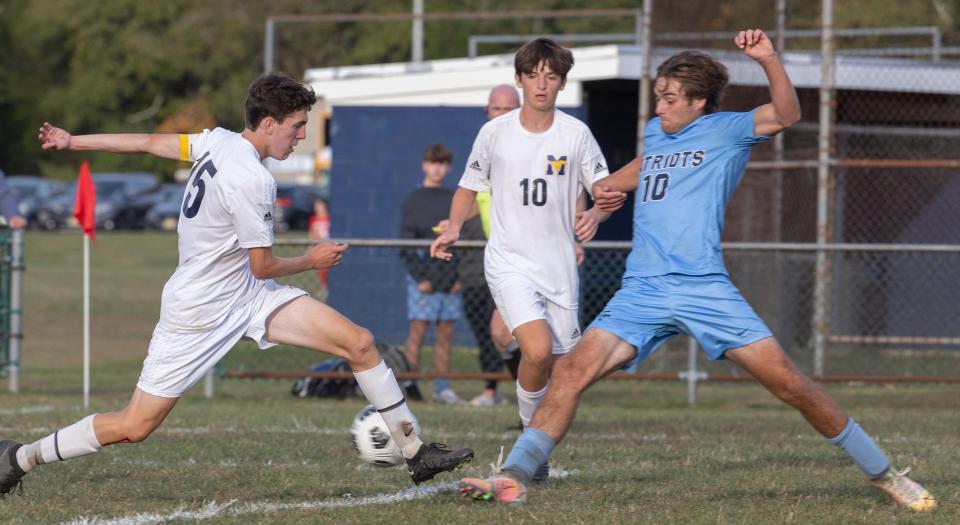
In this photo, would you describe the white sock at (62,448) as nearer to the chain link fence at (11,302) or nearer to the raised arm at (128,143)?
the raised arm at (128,143)

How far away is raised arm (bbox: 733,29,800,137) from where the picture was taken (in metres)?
5.77

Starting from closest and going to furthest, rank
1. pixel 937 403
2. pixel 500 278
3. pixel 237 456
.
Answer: pixel 500 278, pixel 237 456, pixel 937 403

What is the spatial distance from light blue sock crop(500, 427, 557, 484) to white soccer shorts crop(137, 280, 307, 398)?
1.21m

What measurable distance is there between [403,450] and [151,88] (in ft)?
216

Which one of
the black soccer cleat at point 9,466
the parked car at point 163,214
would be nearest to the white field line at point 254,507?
the black soccer cleat at point 9,466

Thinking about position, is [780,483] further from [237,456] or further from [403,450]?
[237,456]

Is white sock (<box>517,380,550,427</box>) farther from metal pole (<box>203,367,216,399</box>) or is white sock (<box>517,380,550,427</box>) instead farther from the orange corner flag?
metal pole (<box>203,367,216,399</box>)

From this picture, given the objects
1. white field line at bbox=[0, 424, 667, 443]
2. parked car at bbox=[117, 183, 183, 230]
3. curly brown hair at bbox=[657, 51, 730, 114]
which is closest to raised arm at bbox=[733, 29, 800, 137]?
curly brown hair at bbox=[657, 51, 730, 114]

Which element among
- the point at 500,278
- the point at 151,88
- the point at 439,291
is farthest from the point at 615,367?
the point at 151,88

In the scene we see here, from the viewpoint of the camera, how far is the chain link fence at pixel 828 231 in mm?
12422

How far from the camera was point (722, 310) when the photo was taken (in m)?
6.02

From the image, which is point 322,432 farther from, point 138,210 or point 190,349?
point 138,210

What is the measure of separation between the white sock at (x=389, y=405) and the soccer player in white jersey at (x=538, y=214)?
0.79 meters

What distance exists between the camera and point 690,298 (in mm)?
6074
